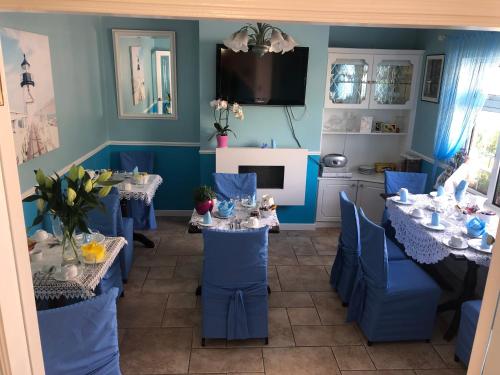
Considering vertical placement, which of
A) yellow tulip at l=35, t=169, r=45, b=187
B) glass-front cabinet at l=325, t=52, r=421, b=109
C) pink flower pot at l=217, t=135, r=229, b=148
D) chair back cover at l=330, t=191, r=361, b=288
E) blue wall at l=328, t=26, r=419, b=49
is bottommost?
chair back cover at l=330, t=191, r=361, b=288

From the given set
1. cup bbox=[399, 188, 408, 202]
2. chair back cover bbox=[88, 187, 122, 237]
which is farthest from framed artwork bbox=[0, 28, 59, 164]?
cup bbox=[399, 188, 408, 202]

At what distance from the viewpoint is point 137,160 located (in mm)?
5504

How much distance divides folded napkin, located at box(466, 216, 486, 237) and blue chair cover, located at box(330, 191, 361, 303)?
0.88 metres

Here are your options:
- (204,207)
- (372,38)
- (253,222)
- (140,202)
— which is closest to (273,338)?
(253,222)

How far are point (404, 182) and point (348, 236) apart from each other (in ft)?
4.54

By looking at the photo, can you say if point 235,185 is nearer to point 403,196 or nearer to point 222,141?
point 222,141

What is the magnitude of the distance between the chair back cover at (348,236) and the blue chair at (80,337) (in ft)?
6.88

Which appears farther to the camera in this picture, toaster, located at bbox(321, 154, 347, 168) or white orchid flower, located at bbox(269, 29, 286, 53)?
toaster, located at bbox(321, 154, 347, 168)

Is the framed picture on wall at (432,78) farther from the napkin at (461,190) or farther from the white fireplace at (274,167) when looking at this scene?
the white fireplace at (274,167)

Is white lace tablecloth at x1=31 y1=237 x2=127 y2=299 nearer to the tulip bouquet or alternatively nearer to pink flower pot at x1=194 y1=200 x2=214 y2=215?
the tulip bouquet

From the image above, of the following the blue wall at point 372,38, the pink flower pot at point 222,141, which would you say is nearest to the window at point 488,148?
the blue wall at point 372,38

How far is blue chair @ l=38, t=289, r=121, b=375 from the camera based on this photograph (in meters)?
1.93

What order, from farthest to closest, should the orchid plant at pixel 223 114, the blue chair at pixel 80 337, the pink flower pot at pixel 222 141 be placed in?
the pink flower pot at pixel 222 141 < the orchid plant at pixel 223 114 < the blue chair at pixel 80 337

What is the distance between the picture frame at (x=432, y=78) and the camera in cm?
484
